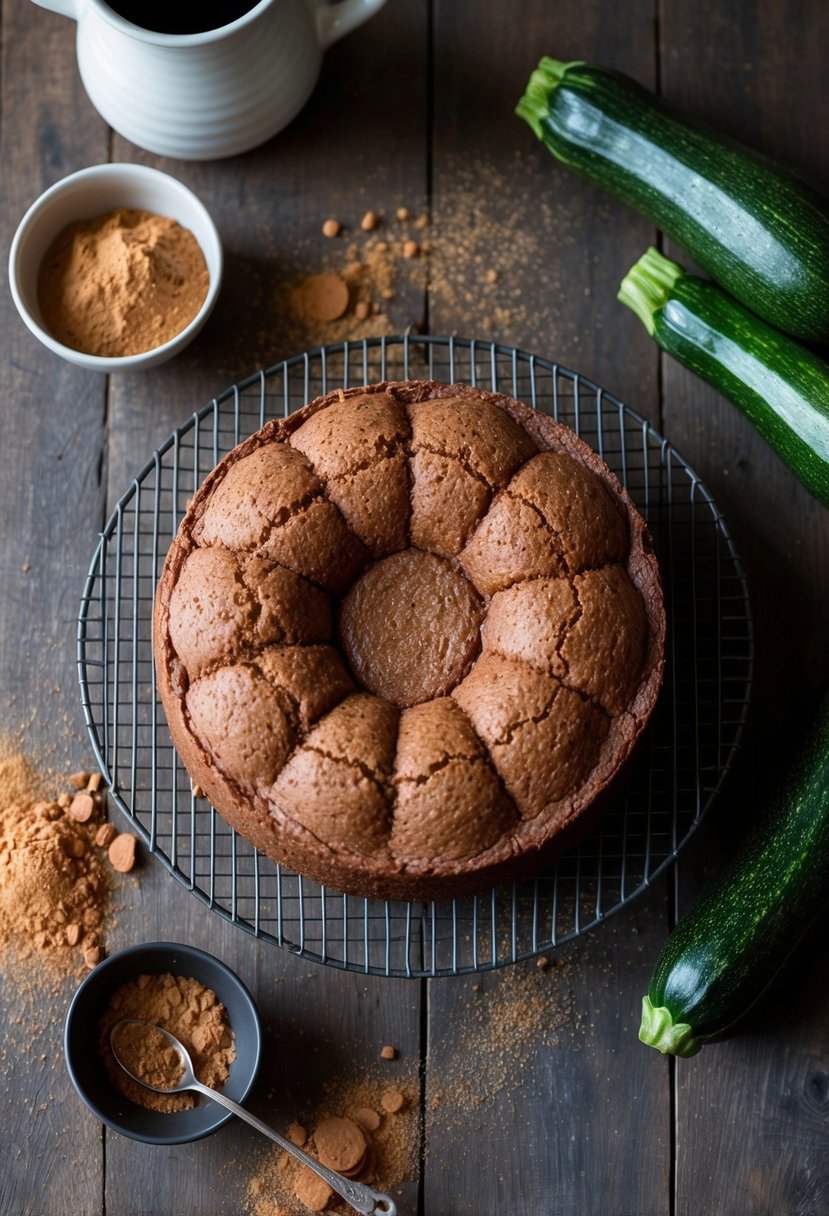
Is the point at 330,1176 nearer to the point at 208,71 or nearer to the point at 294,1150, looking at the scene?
the point at 294,1150

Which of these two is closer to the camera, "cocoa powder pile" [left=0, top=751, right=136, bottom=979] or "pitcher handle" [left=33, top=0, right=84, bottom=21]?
"pitcher handle" [left=33, top=0, right=84, bottom=21]

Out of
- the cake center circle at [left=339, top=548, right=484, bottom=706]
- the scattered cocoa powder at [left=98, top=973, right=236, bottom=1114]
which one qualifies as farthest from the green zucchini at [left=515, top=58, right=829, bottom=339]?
the scattered cocoa powder at [left=98, top=973, right=236, bottom=1114]

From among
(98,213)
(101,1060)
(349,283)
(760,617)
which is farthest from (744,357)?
(101,1060)

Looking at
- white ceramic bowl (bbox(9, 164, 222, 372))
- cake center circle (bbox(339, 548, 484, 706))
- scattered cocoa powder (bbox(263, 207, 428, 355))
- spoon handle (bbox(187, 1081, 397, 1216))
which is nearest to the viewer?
cake center circle (bbox(339, 548, 484, 706))

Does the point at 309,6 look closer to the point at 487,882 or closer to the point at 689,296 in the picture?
the point at 689,296

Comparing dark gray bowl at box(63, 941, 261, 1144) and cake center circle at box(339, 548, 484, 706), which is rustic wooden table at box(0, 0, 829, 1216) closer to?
dark gray bowl at box(63, 941, 261, 1144)

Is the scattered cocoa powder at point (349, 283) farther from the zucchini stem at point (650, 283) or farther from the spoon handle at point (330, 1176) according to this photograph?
the spoon handle at point (330, 1176)
